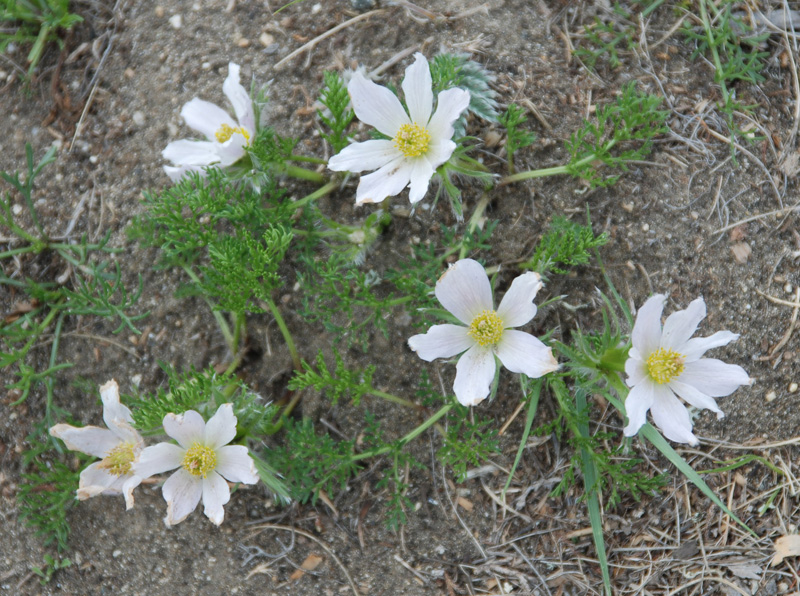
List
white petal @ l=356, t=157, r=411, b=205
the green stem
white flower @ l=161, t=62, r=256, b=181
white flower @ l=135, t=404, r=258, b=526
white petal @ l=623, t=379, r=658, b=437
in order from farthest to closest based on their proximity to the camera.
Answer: the green stem < white flower @ l=161, t=62, r=256, b=181 < white petal @ l=356, t=157, r=411, b=205 < white flower @ l=135, t=404, r=258, b=526 < white petal @ l=623, t=379, r=658, b=437

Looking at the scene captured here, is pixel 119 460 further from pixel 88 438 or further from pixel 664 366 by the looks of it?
pixel 664 366

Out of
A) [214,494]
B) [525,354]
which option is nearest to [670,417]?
[525,354]

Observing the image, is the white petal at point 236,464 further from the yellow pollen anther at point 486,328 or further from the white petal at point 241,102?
the white petal at point 241,102

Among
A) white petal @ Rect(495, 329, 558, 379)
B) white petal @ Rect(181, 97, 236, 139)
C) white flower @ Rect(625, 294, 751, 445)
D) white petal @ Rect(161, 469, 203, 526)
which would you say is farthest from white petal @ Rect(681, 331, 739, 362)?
white petal @ Rect(181, 97, 236, 139)

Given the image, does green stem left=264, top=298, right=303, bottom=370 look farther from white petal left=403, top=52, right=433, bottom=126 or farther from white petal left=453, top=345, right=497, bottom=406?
white petal left=403, top=52, right=433, bottom=126

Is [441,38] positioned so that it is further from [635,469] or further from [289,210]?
[635,469]

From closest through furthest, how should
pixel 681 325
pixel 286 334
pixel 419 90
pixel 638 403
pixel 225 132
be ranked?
pixel 638 403 → pixel 681 325 → pixel 419 90 → pixel 225 132 → pixel 286 334
